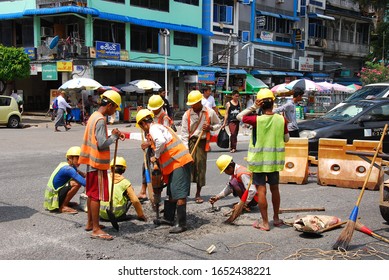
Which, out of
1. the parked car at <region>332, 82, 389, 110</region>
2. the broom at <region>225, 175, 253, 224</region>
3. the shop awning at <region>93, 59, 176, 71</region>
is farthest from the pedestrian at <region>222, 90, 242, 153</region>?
the shop awning at <region>93, 59, 176, 71</region>

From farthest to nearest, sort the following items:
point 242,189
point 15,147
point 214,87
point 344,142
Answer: point 214,87, point 15,147, point 344,142, point 242,189

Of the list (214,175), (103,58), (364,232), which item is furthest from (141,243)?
(103,58)

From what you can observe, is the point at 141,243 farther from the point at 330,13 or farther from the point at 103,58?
the point at 330,13

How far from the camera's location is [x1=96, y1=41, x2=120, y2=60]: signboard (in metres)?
25.5

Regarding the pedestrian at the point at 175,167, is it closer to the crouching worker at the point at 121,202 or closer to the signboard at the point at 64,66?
the crouching worker at the point at 121,202

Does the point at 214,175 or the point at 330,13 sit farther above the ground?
the point at 330,13

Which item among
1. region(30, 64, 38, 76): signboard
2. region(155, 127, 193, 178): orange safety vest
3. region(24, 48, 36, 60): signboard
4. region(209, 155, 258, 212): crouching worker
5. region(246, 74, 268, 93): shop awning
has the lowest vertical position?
region(209, 155, 258, 212): crouching worker

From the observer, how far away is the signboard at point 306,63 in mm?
40750

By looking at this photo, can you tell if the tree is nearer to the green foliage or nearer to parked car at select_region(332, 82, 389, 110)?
parked car at select_region(332, 82, 389, 110)

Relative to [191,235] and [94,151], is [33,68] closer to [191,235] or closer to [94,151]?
[94,151]

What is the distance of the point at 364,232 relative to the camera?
16.8 feet

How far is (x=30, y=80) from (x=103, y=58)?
7.53 m

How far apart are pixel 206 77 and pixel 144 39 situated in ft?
17.4

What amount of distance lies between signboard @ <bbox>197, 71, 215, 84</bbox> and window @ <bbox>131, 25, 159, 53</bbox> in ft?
11.9
